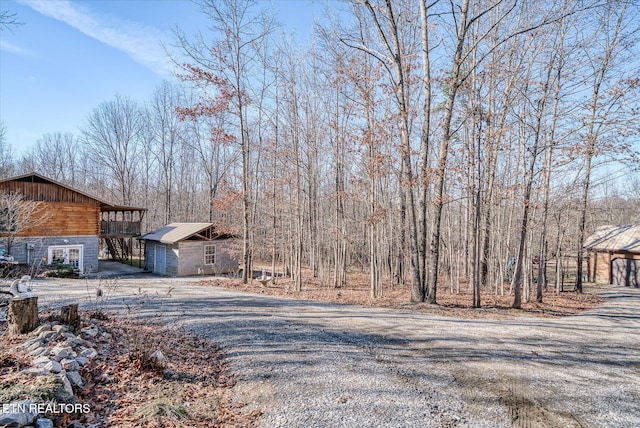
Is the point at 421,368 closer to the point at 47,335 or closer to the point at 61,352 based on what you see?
the point at 61,352

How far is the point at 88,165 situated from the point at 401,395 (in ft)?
148

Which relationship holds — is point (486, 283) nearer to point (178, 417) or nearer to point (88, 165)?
point (178, 417)

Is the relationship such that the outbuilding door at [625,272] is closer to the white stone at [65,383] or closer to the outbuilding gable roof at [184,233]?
the outbuilding gable roof at [184,233]

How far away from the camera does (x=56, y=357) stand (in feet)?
12.8

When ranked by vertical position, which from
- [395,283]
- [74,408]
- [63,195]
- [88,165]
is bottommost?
[395,283]

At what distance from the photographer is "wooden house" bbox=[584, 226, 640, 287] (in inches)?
774

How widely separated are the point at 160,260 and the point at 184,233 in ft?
9.27

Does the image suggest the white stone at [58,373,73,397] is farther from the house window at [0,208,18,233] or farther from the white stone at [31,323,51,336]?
the house window at [0,208,18,233]

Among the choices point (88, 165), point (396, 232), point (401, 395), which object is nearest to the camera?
point (401, 395)

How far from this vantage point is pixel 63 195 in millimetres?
16859

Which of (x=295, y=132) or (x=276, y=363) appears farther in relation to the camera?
(x=295, y=132)

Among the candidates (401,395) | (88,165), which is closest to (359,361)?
(401,395)

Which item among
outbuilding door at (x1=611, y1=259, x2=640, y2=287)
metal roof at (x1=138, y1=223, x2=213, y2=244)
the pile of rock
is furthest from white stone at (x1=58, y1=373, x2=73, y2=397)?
outbuilding door at (x1=611, y1=259, x2=640, y2=287)

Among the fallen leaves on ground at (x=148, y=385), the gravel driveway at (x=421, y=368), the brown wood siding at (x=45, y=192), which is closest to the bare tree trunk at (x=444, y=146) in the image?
the gravel driveway at (x=421, y=368)
